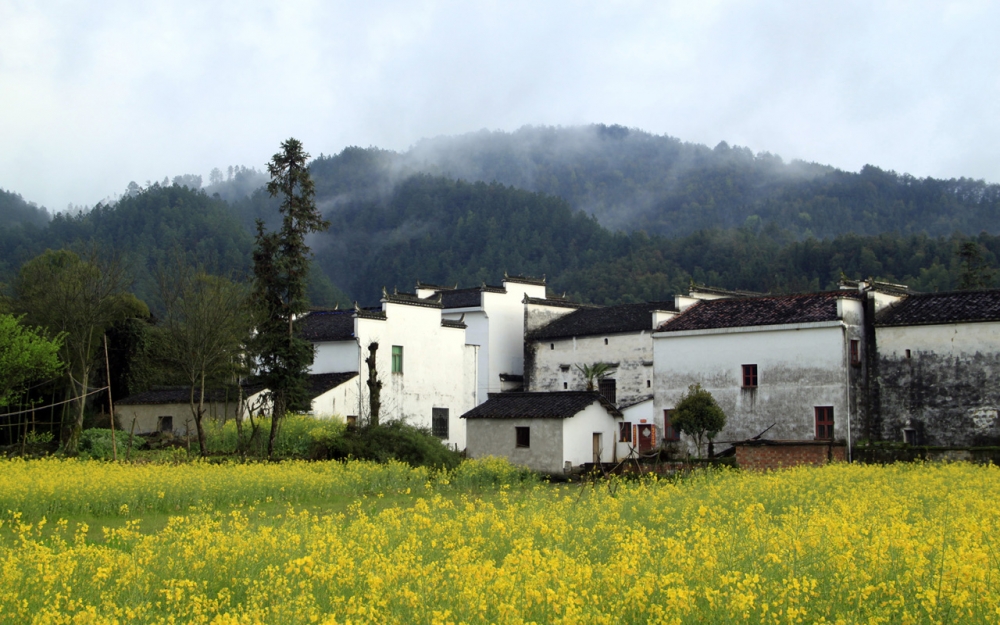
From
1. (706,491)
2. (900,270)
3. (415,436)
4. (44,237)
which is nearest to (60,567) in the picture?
(706,491)

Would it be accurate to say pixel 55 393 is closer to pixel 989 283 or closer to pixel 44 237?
pixel 989 283

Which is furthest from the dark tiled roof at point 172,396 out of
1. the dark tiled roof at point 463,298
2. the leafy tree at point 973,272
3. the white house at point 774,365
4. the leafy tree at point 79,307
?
the leafy tree at point 973,272

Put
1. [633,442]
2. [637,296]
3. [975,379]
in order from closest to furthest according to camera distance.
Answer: [975,379]
[633,442]
[637,296]

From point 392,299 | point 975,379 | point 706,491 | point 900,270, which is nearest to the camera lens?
point 706,491

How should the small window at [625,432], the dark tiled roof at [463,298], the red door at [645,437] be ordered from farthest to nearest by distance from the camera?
the dark tiled roof at [463,298] → the red door at [645,437] → the small window at [625,432]

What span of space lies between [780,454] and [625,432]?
7.84m

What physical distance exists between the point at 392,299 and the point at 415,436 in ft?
38.4

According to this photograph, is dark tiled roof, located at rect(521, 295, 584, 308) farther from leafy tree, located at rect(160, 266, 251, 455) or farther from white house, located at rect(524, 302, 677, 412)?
leafy tree, located at rect(160, 266, 251, 455)

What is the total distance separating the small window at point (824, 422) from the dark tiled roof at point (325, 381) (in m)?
15.6

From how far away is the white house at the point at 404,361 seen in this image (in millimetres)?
37125

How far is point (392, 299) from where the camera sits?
3862 centimetres

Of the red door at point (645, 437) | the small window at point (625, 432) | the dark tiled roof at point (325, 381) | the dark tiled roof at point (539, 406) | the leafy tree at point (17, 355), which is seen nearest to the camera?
the leafy tree at point (17, 355)

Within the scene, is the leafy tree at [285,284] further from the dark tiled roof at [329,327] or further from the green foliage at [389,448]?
the dark tiled roof at [329,327]

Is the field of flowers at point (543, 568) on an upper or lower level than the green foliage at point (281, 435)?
lower
